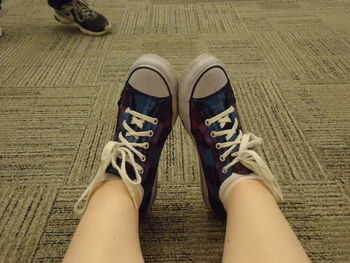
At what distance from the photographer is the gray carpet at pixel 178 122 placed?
2.15ft

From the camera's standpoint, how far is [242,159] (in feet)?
1.88

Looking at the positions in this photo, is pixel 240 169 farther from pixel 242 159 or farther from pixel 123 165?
pixel 123 165

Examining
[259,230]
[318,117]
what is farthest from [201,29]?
[259,230]

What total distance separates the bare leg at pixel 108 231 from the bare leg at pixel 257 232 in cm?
14

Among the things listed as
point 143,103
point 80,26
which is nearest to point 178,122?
point 143,103

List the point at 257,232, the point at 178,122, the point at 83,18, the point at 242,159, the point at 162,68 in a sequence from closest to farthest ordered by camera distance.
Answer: the point at 257,232
the point at 242,159
the point at 162,68
the point at 178,122
the point at 83,18

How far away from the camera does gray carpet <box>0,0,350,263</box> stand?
2.15 ft

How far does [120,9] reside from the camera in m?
1.69

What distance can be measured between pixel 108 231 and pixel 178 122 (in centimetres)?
51

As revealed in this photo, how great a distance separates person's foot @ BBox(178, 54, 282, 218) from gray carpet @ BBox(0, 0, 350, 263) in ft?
0.35

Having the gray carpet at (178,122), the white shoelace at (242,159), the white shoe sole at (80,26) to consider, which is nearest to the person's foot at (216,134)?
the white shoelace at (242,159)

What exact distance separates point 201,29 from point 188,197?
0.98 meters

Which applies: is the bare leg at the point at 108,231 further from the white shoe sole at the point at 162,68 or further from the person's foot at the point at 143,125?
the white shoe sole at the point at 162,68

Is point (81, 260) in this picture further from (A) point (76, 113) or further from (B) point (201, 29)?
(B) point (201, 29)
